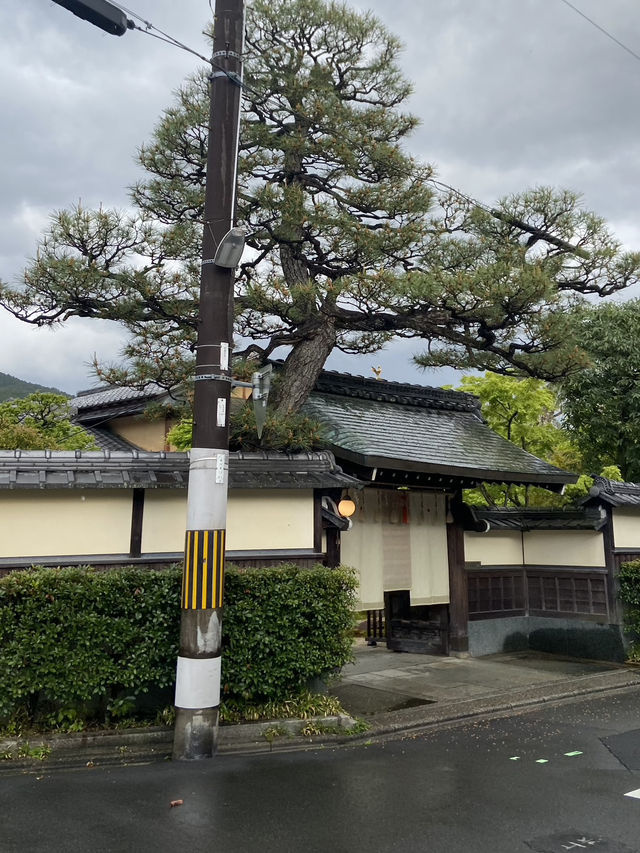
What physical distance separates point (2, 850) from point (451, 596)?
30.2 ft

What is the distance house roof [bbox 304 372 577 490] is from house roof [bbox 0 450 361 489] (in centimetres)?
103

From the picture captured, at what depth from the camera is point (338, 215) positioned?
30.7 ft

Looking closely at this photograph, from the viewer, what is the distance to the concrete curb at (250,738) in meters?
6.20

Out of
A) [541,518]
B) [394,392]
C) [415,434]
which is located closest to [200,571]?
[415,434]

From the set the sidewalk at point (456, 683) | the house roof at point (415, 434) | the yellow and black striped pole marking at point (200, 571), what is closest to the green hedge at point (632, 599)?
the sidewalk at point (456, 683)

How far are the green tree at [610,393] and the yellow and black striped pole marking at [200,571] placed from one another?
15461 mm

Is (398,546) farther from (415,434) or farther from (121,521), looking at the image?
(121,521)

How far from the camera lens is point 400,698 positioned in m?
9.02

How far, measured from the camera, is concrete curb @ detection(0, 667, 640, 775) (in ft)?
20.4

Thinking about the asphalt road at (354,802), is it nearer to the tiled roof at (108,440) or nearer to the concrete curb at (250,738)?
the concrete curb at (250,738)

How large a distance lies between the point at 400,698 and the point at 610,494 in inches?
230

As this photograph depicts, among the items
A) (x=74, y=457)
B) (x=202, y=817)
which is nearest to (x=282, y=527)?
(x=74, y=457)

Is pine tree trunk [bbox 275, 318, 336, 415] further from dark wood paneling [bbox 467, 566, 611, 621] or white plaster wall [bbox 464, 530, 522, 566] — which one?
dark wood paneling [bbox 467, 566, 611, 621]

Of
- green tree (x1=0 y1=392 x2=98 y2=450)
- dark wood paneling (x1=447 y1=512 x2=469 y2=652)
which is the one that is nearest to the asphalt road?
dark wood paneling (x1=447 y1=512 x2=469 y2=652)
